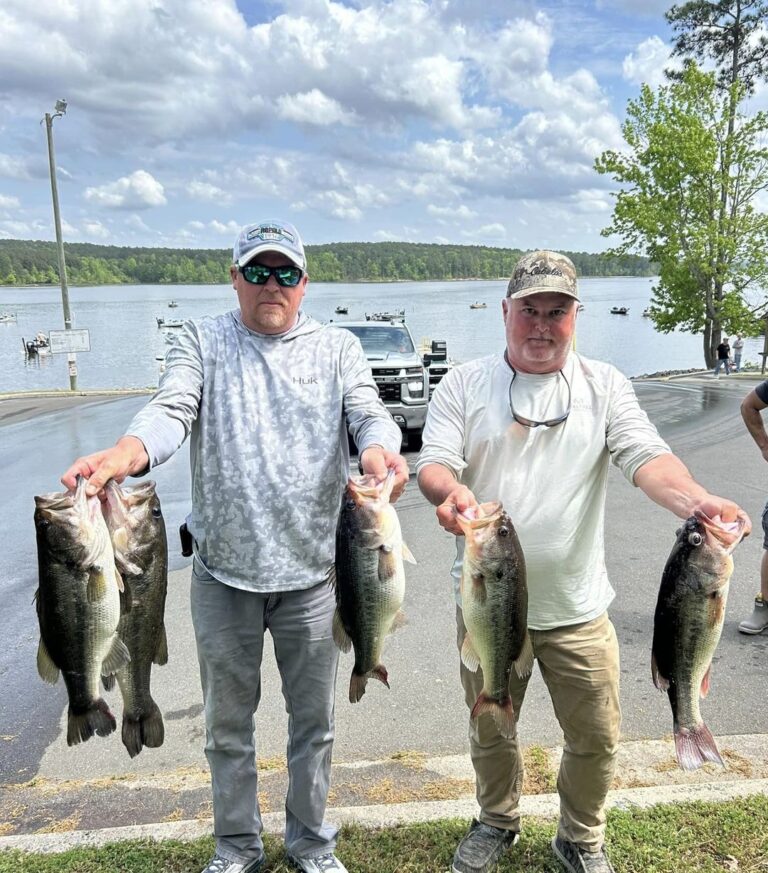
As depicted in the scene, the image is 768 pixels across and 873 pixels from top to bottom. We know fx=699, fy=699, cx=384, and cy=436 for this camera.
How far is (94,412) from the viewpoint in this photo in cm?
2019

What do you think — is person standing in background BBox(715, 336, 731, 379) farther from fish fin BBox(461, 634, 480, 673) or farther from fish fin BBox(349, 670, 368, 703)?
fish fin BBox(349, 670, 368, 703)

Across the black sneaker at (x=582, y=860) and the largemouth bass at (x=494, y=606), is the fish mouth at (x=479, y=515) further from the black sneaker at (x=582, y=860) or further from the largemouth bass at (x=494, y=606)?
the black sneaker at (x=582, y=860)

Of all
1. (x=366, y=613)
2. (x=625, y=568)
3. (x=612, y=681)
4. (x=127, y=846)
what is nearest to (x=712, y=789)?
(x=612, y=681)

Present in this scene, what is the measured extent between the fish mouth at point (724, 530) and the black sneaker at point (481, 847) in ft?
5.95

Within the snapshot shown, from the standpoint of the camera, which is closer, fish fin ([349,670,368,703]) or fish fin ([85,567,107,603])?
fish fin ([85,567,107,603])

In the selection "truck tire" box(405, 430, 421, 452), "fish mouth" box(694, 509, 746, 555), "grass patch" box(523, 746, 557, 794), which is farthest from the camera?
"truck tire" box(405, 430, 421, 452)

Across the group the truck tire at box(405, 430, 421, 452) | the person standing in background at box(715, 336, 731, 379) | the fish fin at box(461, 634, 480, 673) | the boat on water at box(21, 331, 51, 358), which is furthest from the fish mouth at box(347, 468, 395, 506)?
the boat on water at box(21, 331, 51, 358)

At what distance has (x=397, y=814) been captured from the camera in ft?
11.4

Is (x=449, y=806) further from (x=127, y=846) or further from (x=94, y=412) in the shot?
(x=94, y=412)

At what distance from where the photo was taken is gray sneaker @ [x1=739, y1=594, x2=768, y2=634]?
554 cm

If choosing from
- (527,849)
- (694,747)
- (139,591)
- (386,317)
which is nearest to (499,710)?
(694,747)

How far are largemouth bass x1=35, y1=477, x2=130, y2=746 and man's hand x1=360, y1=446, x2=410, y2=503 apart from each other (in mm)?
957

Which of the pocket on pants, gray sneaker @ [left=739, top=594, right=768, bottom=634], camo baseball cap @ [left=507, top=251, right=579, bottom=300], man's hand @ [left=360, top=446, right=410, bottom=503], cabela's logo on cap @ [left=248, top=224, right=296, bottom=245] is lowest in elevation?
gray sneaker @ [left=739, top=594, right=768, bottom=634]

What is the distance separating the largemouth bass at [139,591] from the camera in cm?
253
